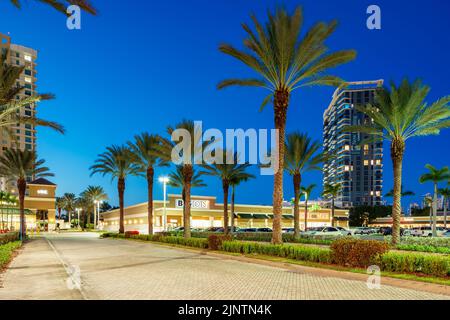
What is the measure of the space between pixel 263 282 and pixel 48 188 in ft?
285

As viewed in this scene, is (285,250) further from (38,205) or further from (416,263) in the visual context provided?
(38,205)

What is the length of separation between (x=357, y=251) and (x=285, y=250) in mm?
4922

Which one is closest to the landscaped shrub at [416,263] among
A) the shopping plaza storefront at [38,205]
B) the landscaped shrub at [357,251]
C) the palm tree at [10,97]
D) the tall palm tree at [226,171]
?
the landscaped shrub at [357,251]

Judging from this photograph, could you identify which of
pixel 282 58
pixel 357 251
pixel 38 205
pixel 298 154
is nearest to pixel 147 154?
pixel 298 154

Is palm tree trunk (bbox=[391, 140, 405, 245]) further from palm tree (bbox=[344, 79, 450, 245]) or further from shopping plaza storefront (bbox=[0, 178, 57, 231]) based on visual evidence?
shopping plaza storefront (bbox=[0, 178, 57, 231])

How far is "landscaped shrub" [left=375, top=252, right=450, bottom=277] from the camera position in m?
13.2

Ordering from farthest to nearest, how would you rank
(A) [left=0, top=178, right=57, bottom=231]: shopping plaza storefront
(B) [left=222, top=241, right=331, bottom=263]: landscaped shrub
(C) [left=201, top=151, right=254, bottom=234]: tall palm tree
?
(A) [left=0, top=178, right=57, bottom=231]: shopping plaza storefront < (C) [left=201, top=151, right=254, bottom=234]: tall palm tree < (B) [left=222, top=241, right=331, bottom=263]: landscaped shrub

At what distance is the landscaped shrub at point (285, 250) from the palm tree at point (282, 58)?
3.75 feet

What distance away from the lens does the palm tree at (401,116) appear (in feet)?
81.2

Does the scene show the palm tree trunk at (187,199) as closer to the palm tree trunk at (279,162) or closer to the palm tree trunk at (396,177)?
the palm tree trunk at (279,162)

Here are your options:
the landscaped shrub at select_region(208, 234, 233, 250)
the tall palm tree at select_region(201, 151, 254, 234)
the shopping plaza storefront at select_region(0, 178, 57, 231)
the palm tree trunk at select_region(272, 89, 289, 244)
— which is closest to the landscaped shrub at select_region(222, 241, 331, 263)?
the landscaped shrub at select_region(208, 234, 233, 250)

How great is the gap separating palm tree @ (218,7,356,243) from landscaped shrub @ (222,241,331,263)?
3.75 feet
